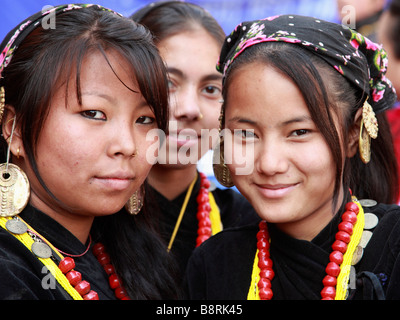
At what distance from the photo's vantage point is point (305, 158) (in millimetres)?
1916

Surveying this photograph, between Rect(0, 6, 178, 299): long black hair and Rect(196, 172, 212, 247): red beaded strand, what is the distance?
58 cm

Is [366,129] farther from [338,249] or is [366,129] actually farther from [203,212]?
[203,212]

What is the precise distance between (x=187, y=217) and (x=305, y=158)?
115cm

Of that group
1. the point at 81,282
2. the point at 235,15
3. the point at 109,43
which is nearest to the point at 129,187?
the point at 81,282

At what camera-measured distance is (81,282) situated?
1.90 m

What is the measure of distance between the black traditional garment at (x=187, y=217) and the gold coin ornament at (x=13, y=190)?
0.96 meters

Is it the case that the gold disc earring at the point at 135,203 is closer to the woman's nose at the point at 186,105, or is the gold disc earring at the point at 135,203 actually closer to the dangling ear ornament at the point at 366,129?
the woman's nose at the point at 186,105

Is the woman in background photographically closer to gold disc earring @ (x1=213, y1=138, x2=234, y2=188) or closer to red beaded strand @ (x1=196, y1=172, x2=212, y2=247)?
red beaded strand @ (x1=196, y1=172, x2=212, y2=247)

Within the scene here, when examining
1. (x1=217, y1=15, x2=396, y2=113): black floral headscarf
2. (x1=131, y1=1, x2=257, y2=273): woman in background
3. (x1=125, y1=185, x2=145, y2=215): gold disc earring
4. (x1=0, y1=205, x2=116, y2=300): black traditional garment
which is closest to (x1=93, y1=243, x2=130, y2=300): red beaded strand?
(x1=0, y1=205, x2=116, y2=300): black traditional garment

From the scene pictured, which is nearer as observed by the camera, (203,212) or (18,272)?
(18,272)

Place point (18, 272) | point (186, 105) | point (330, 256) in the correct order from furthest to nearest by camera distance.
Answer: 1. point (186, 105)
2. point (330, 256)
3. point (18, 272)

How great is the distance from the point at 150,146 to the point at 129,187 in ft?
0.57

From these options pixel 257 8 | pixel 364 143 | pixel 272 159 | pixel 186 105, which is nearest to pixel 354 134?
pixel 364 143
